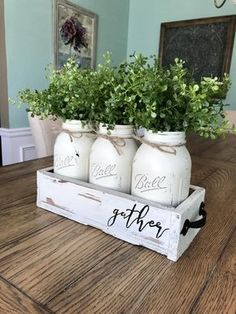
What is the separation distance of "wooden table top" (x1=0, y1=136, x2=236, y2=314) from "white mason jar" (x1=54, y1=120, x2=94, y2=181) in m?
0.12

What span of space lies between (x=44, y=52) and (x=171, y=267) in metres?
2.25

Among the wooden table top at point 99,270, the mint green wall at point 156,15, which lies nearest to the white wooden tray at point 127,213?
the wooden table top at point 99,270

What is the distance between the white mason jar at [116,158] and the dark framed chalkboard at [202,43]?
2403 mm

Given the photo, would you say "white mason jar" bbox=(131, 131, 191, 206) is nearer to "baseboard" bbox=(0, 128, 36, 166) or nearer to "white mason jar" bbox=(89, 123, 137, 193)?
"white mason jar" bbox=(89, 123, 137, 193)

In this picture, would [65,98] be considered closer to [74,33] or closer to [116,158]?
[116,158]

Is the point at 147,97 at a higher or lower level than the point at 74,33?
lower

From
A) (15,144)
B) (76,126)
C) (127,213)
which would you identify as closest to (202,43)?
(15,144)

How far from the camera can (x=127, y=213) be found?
0.52 m

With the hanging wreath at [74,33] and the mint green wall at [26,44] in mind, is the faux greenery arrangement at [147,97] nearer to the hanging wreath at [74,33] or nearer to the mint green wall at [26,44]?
the mint green wall at [26,44]

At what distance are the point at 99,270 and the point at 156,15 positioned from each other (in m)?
3.27

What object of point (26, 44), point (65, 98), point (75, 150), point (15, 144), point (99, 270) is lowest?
point (15, 144)

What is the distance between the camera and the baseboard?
2.21 metres

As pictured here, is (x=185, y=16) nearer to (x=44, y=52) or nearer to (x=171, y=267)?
(x=44, y=52)

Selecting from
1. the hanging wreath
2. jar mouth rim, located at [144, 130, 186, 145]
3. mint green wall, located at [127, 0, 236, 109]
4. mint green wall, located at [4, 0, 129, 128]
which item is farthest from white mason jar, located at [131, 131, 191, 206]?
mint green wall, located at [127, 0, 236, 109]
